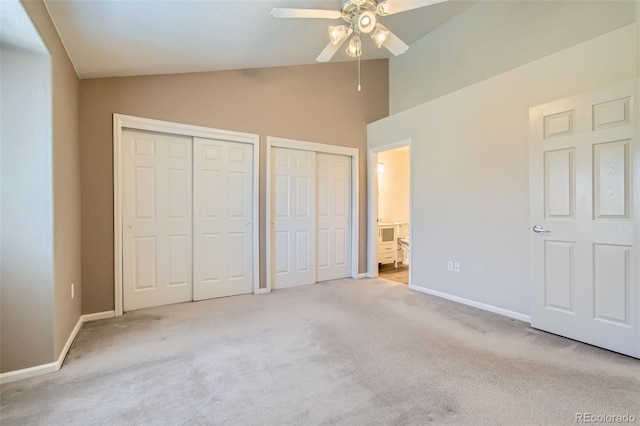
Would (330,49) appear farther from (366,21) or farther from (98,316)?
(98,316)

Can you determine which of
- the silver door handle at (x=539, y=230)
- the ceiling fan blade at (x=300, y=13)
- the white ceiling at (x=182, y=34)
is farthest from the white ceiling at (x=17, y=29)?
the silver door handle at (x=539, y=230)

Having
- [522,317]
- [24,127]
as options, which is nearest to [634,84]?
[522,317]

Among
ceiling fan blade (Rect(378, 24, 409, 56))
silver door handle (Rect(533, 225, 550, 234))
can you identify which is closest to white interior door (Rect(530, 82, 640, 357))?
silver door handle (Rect(533, 225, 550, 234))

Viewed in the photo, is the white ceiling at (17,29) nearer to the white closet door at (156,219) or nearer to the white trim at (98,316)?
the white closet door at (156,219)

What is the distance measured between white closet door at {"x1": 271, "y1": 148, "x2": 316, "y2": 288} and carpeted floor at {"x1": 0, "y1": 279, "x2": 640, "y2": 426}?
1161mm

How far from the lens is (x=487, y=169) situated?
3176 millimetres

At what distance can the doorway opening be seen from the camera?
5350mm

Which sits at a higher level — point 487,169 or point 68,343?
point 487,169

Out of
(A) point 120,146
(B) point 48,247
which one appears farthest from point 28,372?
(A) point 120,146

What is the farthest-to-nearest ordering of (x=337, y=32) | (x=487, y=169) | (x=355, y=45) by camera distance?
(x=487, y=169)
(x=355, y=45)
(x=337, y=32)

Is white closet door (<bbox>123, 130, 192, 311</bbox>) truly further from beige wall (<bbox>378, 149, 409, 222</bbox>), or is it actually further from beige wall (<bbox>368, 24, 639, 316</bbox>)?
beige wall (<bbox>378, 149, 409, 222</bbox>)

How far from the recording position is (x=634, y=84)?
6.86 feet

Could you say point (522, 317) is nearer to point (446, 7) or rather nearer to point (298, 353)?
point (298, 353)

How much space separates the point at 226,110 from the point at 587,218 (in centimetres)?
372
